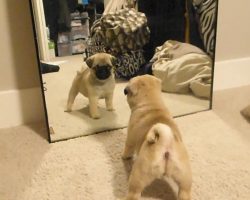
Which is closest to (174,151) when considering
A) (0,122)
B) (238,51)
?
(0,122)

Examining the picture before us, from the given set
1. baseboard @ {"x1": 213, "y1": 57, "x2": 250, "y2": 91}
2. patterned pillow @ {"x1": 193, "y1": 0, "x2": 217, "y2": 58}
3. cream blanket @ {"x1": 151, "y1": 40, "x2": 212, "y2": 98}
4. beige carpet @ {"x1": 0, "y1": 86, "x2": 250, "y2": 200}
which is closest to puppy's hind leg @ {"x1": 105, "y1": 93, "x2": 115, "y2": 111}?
beige carpet @ {"x1": 0, "y1": 86, "x2": 250, "y2": 200}

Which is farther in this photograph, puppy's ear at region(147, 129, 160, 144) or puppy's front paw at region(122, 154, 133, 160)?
puppy's front paw at region(122, 154, 133, 160)

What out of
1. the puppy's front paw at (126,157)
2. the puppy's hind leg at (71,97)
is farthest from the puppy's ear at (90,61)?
the puppy's front paw at (126,157)

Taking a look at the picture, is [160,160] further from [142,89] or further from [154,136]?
[142,89]

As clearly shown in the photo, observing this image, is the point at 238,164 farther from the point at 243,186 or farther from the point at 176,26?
the point at 176,26

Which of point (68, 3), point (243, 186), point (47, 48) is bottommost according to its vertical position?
point (243, 186)

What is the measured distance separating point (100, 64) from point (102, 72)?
3 centimetres

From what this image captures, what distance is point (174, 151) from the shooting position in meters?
0.92

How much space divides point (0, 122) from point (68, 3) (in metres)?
0.60

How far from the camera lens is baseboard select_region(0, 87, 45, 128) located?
1.46 m

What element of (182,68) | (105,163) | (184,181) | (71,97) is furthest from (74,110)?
(184,181)

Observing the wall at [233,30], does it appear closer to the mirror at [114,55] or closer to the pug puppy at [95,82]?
the mirror at [114,55]

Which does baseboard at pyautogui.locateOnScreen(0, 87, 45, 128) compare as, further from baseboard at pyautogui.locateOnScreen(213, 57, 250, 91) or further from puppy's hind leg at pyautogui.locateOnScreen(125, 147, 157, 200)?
baseboard at pyautogui.locateOnScreen(213, 57, 250, 91)

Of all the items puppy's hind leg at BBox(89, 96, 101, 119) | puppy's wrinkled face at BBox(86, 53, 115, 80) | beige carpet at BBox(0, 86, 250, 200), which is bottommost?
beige carpet at BBox(0, 86, 250, 200)
